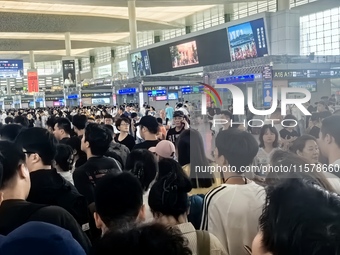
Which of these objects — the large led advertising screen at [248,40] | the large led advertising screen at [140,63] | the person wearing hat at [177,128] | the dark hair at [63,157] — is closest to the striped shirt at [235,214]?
the dark hair at [63,157]

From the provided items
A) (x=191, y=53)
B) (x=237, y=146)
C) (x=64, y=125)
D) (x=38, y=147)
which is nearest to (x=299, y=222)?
(x=237, y=146)

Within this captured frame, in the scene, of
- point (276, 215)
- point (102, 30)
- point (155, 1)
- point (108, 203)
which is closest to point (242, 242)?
point (108, 203)

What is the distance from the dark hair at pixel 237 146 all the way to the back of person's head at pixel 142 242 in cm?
165

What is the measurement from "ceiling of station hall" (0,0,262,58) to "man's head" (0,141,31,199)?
72.3 feet

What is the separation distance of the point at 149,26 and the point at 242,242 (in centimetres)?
3274

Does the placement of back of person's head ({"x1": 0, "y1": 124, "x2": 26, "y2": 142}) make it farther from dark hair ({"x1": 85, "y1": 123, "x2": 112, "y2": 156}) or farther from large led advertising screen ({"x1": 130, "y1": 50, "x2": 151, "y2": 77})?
large led advertising screen ({"x1": 130, "y1": 50, "x2": 151, "y2": 77})

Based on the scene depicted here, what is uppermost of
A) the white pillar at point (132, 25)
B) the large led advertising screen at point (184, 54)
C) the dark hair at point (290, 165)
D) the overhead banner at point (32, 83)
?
the white pillar at point (132, 25)

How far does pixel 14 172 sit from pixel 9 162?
6 centimetres

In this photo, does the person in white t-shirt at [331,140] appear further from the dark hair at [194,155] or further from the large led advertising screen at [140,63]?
the large led advertising screen at [140,63]

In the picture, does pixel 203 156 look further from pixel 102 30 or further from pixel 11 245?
pixel 102 30

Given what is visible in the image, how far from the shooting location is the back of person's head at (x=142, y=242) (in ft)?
3.97

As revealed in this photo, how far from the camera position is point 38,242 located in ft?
4.10

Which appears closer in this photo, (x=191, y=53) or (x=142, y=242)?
(x=142, y=242)

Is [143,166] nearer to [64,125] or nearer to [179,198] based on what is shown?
[179,198]
